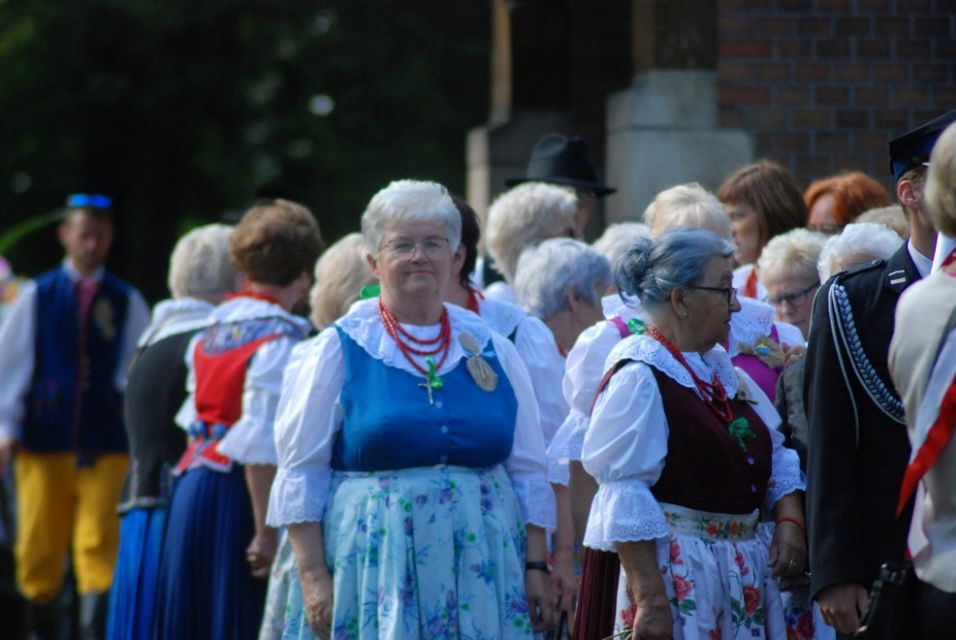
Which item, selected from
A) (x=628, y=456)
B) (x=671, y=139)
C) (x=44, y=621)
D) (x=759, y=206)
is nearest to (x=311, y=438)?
(x=628, y=456)

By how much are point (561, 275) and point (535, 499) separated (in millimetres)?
1064

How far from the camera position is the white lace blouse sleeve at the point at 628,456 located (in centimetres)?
441

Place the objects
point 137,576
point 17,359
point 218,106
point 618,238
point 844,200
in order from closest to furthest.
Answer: point 618,238 < point 844,200 < point 137,576 < point 17,359 < point 218,106

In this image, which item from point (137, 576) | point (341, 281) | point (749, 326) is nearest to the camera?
point (749, 326)

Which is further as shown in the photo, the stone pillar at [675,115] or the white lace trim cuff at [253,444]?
the stone pillar at [675,115]

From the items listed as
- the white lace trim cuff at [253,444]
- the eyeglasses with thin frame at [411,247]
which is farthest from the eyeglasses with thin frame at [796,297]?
the white lace trim cuff at [253,444]

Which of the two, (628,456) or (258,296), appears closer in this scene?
(628,456)

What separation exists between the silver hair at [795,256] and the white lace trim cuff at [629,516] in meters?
1.51

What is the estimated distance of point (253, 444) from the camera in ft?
20.4

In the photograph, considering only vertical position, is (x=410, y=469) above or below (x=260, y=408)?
below

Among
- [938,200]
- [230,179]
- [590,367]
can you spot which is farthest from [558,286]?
[230,179]

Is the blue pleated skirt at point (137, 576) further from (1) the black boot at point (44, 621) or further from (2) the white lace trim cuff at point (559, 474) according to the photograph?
(1) the black boot at point (44, 621)

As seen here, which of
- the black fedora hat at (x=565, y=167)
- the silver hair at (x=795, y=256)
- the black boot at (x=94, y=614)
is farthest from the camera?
the black boot at (x=94, y=614)

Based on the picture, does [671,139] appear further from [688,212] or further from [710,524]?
[710,524]
